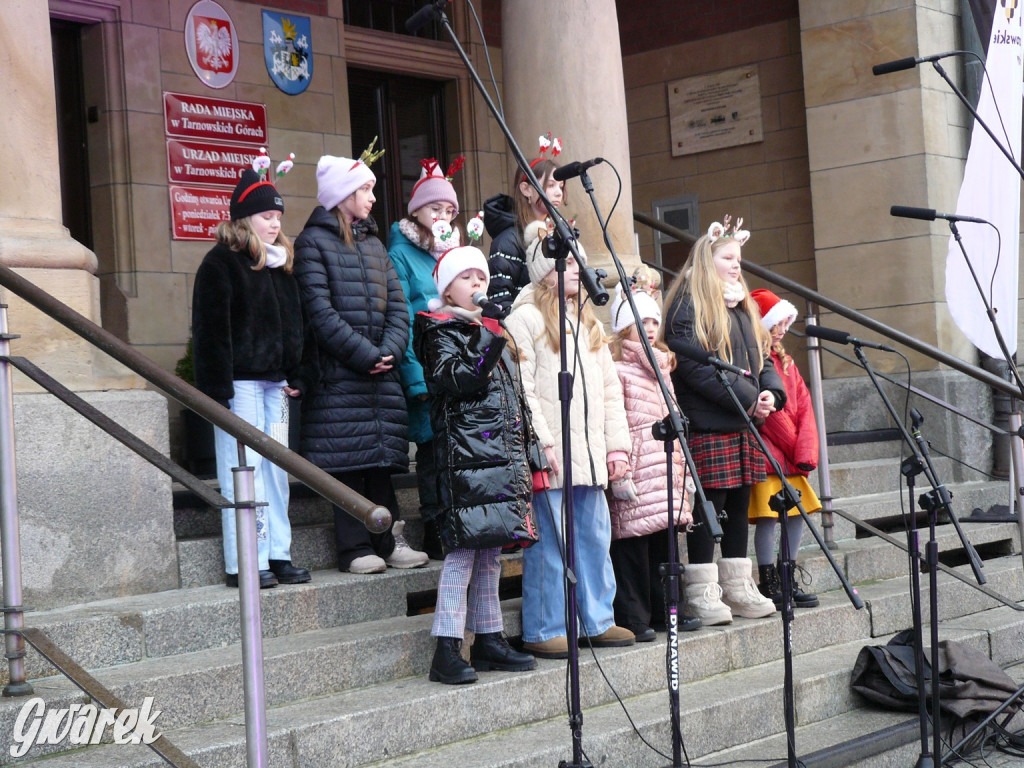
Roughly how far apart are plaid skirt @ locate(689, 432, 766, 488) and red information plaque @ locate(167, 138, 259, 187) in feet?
13.1

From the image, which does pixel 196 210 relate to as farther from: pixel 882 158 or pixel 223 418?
pixel 223 418

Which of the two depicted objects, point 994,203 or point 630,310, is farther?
point 994,203

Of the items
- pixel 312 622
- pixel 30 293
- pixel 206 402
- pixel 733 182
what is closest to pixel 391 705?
pixel 312 622

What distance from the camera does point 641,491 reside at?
560 centimetres

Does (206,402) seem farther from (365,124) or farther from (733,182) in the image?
(733,182)

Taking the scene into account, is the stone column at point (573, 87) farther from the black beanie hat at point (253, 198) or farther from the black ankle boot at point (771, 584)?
the black beanie hat at point (253, 198)

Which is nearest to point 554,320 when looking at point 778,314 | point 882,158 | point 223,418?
point 778,314

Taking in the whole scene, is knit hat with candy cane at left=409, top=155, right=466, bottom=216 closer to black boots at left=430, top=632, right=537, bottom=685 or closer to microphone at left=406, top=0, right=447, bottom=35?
microphone at left=406, top=0, right=447, bottom=35

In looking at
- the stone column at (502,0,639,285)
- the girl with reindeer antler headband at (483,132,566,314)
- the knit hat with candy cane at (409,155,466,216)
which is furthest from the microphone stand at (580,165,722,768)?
the stone column at (502,0,639,285)

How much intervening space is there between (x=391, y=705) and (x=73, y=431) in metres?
1.54

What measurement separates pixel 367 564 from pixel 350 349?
34.4 inches

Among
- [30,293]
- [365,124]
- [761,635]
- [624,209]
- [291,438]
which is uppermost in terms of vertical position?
[365,124]

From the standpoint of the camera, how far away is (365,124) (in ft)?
33.0

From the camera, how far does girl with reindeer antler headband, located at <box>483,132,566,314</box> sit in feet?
19.9
